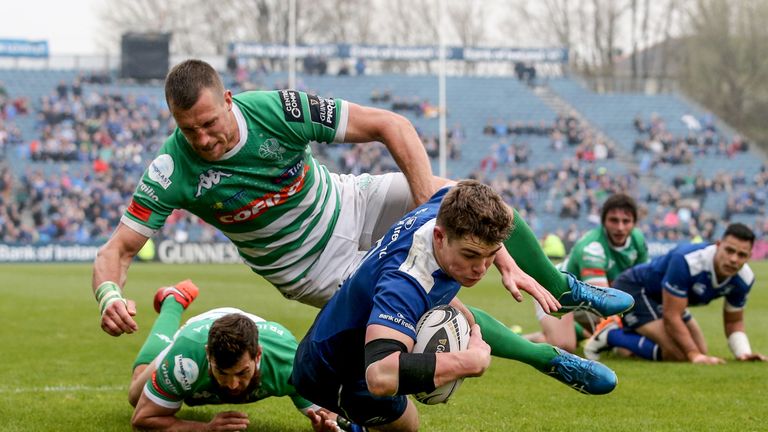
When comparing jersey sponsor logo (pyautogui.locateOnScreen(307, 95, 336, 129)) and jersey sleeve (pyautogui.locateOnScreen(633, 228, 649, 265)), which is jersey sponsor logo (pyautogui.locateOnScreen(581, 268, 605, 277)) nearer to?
jersey sleeve (pyautogui.locateOnScreen(633, 228, 649, 265))

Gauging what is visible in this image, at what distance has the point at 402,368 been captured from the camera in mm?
4641

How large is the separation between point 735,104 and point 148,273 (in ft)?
136

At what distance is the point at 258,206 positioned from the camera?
633cm

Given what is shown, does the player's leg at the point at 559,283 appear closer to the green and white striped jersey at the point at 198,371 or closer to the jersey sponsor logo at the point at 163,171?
the green and white striped jersey at the point at 198,371

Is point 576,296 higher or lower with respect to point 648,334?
higher

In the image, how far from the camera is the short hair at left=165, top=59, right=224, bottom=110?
5.66 meters

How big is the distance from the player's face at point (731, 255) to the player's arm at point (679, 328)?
46 centimetres

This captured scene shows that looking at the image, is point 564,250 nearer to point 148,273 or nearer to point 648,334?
point 148,273

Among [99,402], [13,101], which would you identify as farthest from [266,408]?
[13,101]

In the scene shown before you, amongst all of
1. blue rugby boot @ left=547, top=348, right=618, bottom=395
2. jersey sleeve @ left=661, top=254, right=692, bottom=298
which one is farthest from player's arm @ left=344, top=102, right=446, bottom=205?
jersey sleeve @ left=661, top=254, right=692, bottom=298

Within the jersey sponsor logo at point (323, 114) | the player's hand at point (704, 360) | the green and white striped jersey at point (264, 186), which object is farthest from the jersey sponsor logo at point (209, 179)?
the player's hand at point (704, 360)

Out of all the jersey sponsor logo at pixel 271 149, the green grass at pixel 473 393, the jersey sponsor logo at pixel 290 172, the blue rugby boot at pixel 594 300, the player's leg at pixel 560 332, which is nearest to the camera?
the blue rugby boot at pixel 594 300

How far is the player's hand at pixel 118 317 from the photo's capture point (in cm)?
528

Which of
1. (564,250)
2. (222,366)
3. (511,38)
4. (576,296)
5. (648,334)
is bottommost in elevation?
(564,250)
